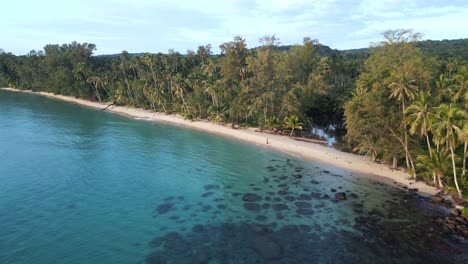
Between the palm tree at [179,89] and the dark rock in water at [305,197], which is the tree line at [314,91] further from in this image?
the dark rock in water at [305,197]

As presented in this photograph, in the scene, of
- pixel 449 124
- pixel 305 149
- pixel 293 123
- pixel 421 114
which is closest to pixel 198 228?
pixel 449 124

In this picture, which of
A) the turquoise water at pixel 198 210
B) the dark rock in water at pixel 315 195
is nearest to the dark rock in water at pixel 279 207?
the turquoise water at pixel 198 210

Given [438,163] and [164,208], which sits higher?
[438,163]

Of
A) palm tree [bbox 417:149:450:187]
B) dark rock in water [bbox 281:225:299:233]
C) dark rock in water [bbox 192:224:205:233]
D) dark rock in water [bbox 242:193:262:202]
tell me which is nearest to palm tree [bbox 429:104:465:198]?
palm tree [bbox 417:149:450:187]

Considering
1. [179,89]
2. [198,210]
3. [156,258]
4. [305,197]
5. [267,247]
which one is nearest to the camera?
[156,258]

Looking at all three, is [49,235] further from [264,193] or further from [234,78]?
[234,78]

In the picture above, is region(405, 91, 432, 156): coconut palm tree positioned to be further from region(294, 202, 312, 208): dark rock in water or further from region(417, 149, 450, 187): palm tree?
region(294, 202, 312, 208): dark rock in water

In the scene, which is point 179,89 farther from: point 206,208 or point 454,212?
point 454,212
